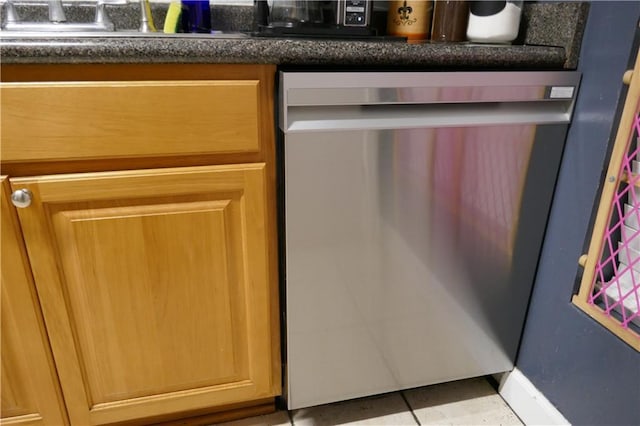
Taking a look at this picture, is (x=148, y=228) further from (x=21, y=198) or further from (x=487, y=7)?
(x=487, y=7)

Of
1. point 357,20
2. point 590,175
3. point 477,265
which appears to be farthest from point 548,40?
point 477,265

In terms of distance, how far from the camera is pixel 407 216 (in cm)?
102

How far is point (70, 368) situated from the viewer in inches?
38.8

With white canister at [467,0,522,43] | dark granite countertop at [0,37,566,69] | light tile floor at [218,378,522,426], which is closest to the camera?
dark granite countertop at [0,37,566,69]

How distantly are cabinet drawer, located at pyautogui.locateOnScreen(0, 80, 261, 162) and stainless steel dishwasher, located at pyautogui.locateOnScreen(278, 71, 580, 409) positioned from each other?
10 cm

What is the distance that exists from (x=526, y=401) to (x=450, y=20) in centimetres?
99

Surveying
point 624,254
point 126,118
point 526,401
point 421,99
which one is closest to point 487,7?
point 421,99

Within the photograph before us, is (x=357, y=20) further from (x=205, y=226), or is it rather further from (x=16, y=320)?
(x=16, y=320)

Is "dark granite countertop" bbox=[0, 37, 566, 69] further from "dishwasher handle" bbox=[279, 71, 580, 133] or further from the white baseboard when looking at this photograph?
the white baseboard

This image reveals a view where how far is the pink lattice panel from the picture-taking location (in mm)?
908

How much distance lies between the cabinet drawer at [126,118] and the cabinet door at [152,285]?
5 centimetres

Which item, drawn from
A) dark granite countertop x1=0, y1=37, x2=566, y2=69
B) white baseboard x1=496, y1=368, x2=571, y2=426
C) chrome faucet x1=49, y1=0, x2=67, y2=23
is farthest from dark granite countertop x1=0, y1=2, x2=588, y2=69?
white baseboard x1=496, y1=368, x2=571, y2=426

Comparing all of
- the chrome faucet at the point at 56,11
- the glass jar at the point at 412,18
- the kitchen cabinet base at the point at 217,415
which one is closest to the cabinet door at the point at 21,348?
the kitchen cabinet base at the point at 217,415

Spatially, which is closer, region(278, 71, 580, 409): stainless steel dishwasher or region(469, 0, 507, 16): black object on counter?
region(278, 71, 580, 409): stainless steel dishwasher
